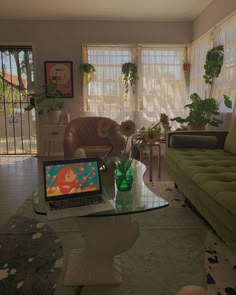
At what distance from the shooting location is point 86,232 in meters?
1.57

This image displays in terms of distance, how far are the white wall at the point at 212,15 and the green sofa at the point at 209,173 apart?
1775 mm

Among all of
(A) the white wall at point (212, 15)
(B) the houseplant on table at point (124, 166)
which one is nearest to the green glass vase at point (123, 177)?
(B) the houseplant on table at point (124, 166)

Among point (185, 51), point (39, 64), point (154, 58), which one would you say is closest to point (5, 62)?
point (39, 64)

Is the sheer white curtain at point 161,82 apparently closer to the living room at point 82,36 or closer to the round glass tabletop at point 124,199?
the living room at point 82,36

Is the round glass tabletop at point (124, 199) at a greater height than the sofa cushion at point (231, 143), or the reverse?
the sofa cushion at point (231, 143)

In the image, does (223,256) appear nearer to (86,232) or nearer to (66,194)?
(86,232)

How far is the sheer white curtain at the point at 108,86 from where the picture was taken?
Answer: 5.27 meters

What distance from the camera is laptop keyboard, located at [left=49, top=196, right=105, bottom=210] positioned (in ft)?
4.68

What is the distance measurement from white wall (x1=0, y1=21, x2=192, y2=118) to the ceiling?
13cm

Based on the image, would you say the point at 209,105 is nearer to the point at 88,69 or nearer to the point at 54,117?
the point at 88,69

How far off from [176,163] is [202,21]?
3188 mm

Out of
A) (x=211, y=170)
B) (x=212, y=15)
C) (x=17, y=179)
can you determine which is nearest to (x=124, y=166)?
(x=211, y=170)

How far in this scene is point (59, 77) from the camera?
528 centimetres

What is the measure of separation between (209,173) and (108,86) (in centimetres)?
361
